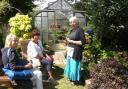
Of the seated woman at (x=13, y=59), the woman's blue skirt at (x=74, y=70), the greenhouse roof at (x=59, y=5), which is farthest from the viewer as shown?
the greenhouse roof at (x=59, y=5)

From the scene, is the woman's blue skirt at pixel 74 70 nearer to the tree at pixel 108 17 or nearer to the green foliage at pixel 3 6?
the tree at pixel 108 17

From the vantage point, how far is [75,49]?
392 inches

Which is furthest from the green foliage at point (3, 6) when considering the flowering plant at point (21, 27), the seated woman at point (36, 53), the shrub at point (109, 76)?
the shrub at point (109, 76)

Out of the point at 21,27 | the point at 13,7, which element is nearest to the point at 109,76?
the point at 21,27

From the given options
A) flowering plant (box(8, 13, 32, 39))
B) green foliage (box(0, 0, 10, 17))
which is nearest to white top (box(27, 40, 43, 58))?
flowering plant (box(8, 13, 32, 39))

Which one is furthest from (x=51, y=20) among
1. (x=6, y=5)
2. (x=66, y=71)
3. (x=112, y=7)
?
(x=66, y=71)

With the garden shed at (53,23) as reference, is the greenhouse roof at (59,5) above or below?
above

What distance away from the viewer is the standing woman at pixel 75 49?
9851 millimetres

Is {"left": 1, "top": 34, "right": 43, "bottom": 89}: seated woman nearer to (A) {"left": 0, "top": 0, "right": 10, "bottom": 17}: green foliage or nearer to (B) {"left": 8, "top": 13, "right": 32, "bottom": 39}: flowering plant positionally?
(B) {"left": 8, "top": 13, "right": 32, "bottom": 39}: flowering plant

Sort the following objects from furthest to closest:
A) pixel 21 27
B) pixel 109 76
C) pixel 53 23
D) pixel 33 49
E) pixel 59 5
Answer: pixel 59 5 → pixel 53 23 → pixel 21 27 → pixel 33 49 → pixel 109 76

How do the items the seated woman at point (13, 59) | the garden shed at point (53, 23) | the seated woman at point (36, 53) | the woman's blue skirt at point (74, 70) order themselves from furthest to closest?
the garden shed at point (53, 23)
the woman's blue skirt at point (74, 70)
the seated woman at point (36, 53)
the seated woman at point (13, 59)

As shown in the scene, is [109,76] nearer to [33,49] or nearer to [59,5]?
[33,49]

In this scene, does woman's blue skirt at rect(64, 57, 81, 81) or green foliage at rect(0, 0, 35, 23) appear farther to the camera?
green foliage at rect(0, 0, 35, 23)

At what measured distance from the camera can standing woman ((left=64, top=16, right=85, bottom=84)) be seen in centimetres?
985
